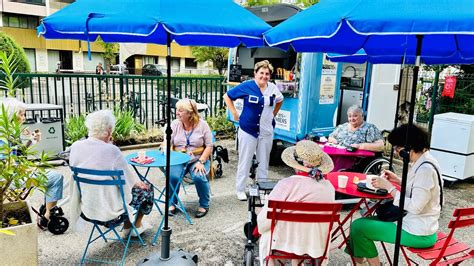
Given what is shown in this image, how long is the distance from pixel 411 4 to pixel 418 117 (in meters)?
6.62

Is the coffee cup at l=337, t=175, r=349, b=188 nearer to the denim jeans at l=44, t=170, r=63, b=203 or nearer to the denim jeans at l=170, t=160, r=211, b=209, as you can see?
the denim jeans at l=170, t=160, r=211, b=209

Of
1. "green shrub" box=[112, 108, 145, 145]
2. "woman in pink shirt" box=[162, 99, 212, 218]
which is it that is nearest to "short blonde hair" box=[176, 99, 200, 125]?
"woman in pink shirt" box=[162, 99, 212, 218]

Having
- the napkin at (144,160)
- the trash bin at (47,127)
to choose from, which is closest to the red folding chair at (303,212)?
the napkin at (144,160)

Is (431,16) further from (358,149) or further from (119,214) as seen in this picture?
(358,149)

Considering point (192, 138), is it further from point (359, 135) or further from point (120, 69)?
point (120, 69)

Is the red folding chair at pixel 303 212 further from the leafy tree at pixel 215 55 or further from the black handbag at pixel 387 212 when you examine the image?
the leafy tree at pixel 215 55

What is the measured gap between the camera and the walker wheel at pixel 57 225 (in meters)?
3.49

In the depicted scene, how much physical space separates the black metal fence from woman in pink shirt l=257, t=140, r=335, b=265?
222 inches

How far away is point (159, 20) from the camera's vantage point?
2.31m

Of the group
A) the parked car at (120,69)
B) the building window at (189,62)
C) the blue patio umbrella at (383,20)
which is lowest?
the parked car at (120,69)

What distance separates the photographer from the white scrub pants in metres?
4.54

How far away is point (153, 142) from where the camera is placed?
7.47 meters

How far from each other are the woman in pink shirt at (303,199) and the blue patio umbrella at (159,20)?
927 mm

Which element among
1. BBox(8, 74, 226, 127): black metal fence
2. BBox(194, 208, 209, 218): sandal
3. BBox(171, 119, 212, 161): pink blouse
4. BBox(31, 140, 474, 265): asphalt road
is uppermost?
BBox(8, 74, 226, 127): black metal fence
